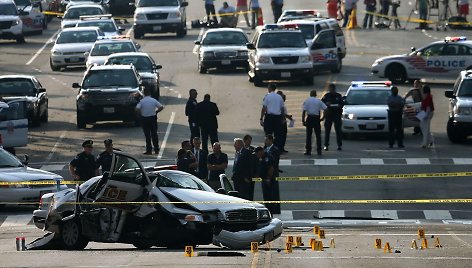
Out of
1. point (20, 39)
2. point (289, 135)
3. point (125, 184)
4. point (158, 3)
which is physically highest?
point (125, 184)

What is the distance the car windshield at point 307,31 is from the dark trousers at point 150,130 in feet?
50.3

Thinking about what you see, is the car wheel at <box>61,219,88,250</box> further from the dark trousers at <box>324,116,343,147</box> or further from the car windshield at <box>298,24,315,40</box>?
the car windshield at <box>298,24,315,40</box>

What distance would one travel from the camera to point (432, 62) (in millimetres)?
43562

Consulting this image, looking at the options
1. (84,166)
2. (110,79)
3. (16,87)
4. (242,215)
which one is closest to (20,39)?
(16,87)

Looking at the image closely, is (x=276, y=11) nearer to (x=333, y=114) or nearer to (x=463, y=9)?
(x=463, y=9)

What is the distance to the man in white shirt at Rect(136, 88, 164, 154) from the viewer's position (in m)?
32.8

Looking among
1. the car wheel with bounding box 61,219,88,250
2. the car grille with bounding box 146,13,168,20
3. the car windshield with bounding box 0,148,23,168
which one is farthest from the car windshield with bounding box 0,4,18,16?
the car wheel with bounding box 61,219,88,250

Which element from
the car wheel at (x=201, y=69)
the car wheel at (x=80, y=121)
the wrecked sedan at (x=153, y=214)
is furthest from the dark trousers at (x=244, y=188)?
the car wheel at (x=201, y=69)

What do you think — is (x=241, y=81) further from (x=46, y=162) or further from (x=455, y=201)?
(x=455, y=201)

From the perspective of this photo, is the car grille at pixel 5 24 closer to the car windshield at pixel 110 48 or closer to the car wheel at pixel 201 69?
the car windshield at pixel 110 48

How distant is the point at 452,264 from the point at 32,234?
9254mm

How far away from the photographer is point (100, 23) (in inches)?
2092

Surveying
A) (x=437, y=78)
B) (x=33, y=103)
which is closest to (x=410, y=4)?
(x=437, y=78)

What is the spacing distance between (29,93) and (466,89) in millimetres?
11490
